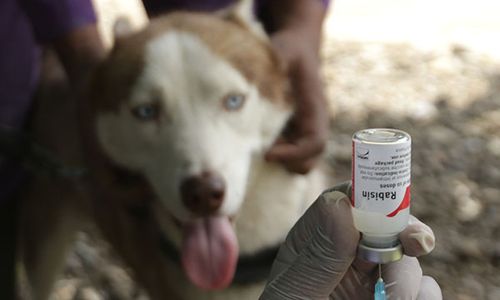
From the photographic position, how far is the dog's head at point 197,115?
1.66 meters

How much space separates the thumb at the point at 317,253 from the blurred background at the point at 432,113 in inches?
70.6

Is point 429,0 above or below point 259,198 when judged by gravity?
below

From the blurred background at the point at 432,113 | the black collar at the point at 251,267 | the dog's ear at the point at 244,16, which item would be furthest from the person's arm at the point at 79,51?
the blurred background at the point at 432,113

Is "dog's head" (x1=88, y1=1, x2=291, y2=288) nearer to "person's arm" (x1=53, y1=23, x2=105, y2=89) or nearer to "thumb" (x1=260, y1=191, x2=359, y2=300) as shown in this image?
"person's arm" (x1=53, y1=23, x2=105, y2=89)

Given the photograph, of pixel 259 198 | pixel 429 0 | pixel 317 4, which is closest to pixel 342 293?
pixel 259 198

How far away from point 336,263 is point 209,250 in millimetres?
997

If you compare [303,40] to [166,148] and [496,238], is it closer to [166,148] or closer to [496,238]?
[166,148]

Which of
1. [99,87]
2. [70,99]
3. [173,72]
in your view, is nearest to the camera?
[173,72]

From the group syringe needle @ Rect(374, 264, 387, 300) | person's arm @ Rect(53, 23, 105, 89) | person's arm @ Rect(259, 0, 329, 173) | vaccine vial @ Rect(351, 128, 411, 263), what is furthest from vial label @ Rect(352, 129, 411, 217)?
person's arm @ Rect(53, 23, 105, 89)

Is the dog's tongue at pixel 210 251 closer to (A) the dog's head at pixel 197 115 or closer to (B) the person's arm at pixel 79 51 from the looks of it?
(A) the dog's head at pixel 197 115

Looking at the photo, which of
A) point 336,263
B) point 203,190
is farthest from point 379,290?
point 203,190

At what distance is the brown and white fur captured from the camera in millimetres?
1684

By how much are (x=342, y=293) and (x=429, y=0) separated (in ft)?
13.4

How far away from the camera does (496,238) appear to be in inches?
109
